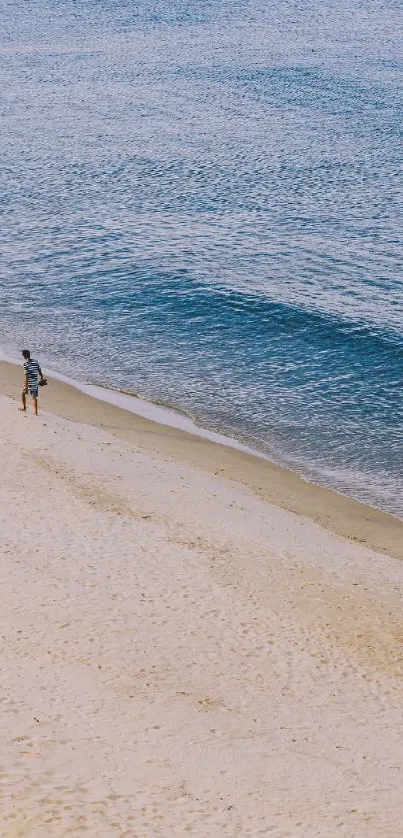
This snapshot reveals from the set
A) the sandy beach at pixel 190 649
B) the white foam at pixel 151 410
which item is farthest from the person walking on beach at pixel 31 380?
the white foam at pixel 151 410

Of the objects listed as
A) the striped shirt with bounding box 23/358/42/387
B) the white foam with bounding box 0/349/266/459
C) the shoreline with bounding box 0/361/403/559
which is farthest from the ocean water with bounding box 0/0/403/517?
the striped shirt with bounding box 23/358/42/387

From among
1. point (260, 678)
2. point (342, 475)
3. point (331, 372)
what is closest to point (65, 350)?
point (331, 372)

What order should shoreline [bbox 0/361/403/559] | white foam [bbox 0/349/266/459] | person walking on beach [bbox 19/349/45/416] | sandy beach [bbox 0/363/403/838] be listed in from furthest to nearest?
white foam [bbox 0/349/266/459]
person walking on beach [bbox 19/349/45/416]
shoreline [bbox 0/361/403/559]
sandy beach [bbox 0/363/403/838]

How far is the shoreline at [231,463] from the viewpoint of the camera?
2878cm

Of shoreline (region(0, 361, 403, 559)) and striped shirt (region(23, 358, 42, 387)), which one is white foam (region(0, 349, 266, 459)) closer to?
shoreline (region(0, 361, 403, 559))

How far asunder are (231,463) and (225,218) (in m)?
29.9

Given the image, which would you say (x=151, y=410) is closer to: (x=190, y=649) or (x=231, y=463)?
(x=231, y=463)

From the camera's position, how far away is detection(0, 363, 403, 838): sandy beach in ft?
53.5

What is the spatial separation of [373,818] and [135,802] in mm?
3850

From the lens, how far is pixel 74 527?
25.9 m

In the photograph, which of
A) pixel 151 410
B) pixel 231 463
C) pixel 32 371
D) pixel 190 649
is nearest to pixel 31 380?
pixel 32 371

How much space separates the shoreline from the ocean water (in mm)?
1104

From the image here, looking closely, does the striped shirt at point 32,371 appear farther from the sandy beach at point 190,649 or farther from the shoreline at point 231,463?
the sandy beach at point 190,649

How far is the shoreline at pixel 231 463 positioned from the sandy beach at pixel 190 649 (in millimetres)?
118
